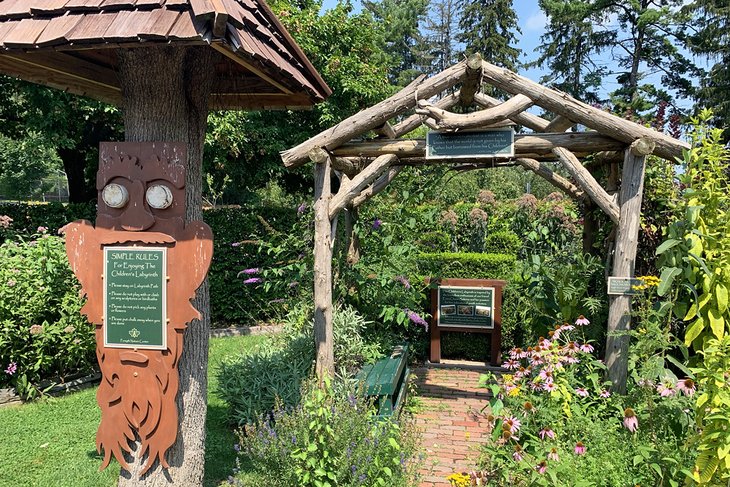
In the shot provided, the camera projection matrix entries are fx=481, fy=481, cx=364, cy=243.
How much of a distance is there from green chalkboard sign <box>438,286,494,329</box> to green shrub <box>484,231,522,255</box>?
10.9ft

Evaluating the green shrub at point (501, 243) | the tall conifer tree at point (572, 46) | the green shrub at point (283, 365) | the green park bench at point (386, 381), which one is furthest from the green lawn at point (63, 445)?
the tall conifer tree at point (572, 46)

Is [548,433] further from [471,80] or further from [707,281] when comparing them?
[471,80]

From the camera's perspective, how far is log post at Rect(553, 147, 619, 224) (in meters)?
4.21

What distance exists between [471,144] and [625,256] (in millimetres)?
1638

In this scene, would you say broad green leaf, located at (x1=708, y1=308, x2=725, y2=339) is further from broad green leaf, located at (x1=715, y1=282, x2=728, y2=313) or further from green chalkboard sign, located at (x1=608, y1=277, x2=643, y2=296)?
green chalkboard sign, located at (x1=608, y1=277, x2=643, y2=296)

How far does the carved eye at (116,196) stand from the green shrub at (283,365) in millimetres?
2177

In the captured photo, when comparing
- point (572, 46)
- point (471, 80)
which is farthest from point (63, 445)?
point (572, 46)

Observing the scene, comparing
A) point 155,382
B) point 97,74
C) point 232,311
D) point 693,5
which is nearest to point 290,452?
point 155,382

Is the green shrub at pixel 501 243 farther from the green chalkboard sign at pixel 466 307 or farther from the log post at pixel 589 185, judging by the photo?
the log post at pixel 589 185

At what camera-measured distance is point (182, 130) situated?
113 inches

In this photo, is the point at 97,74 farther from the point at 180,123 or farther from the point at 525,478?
the point at 525,478

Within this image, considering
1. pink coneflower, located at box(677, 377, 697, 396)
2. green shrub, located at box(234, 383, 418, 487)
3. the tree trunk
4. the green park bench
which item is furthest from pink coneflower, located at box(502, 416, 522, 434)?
the tree trunk

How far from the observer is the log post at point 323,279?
446cm

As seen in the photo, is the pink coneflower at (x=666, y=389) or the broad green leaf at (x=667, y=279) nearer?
the broad green leaf at (x=667, y=279)
